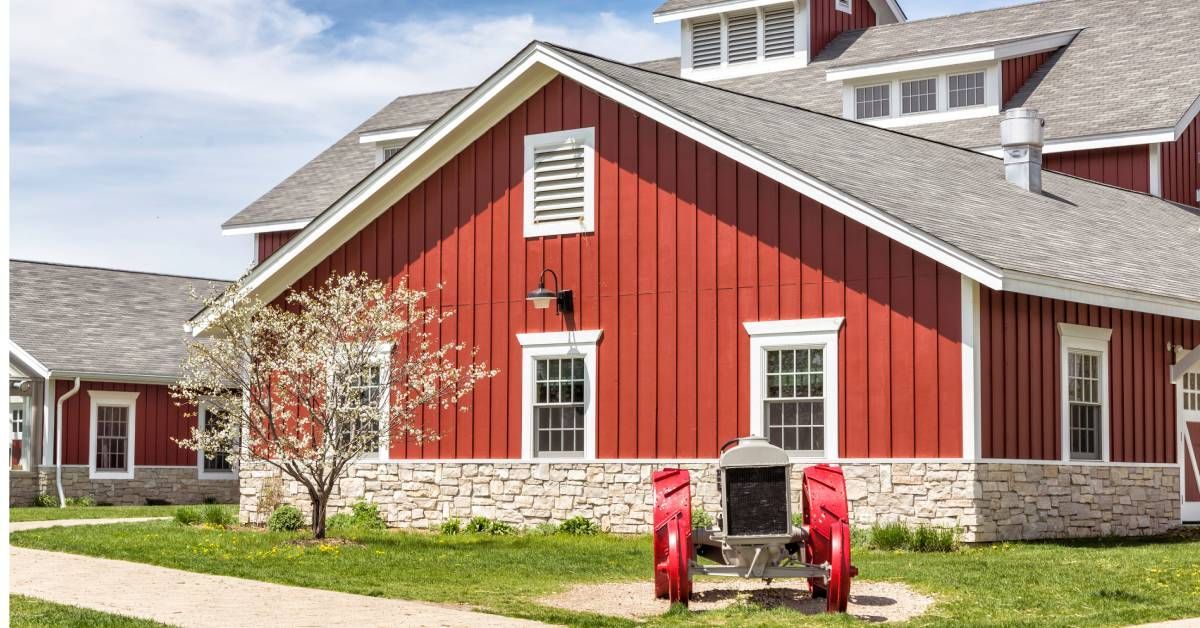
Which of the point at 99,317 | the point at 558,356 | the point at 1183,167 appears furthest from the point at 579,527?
the point at 99,317

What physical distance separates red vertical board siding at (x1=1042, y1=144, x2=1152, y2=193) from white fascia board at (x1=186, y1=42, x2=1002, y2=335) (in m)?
11.4

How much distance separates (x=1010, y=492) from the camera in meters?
18.5

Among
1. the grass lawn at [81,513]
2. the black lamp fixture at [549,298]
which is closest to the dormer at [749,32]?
the grass lawn at [81,513]

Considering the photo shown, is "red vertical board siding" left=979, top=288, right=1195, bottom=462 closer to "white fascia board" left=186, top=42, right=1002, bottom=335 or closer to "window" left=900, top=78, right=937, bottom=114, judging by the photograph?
"white fascia board" left=186, top=42, right=1002, bottom=335

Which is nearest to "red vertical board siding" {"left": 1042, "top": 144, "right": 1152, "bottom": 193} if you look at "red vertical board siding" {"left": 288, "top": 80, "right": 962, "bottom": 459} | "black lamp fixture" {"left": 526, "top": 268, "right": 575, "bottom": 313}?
"red vertical board siding" {"left": 288, "top": 80, "right": 962, "bottom": 459}

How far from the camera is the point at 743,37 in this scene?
120 feet

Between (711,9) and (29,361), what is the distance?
1639cm

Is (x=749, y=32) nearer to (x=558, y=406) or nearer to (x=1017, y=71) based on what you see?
(x=1017, y=71)

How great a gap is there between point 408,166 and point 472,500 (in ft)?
15.6

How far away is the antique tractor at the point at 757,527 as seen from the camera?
12.5 metres

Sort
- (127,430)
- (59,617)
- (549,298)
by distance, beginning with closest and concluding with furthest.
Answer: (59,617), (549,298), (127,430)

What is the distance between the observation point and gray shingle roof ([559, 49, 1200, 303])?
19.0m

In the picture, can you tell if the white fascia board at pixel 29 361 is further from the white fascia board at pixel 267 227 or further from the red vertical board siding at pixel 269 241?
the white fascia board at pixel 267 227

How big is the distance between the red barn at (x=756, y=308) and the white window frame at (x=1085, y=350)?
36 mm
